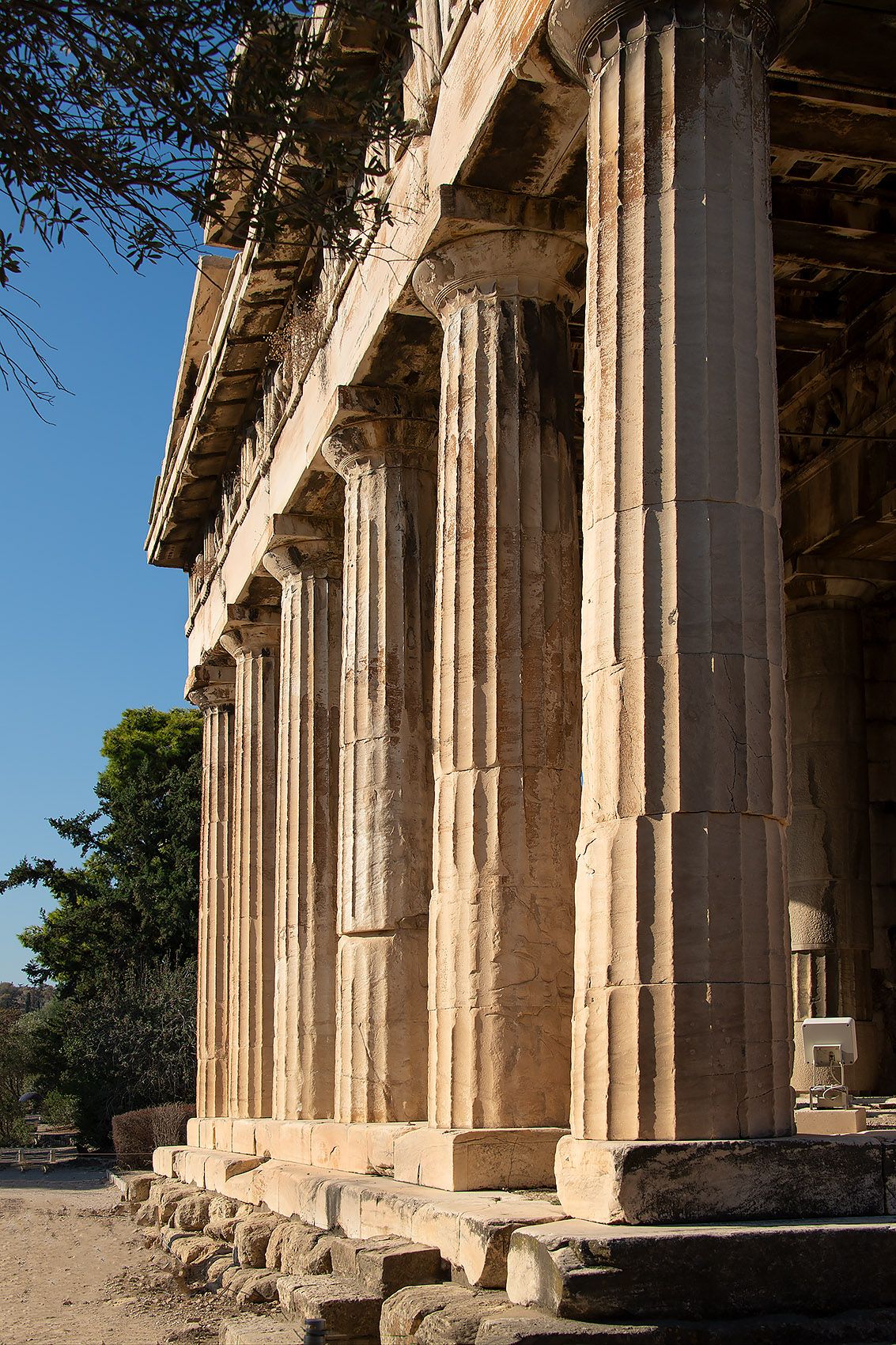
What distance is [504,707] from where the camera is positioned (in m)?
10.9

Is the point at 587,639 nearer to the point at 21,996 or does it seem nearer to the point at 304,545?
the point at 304,545

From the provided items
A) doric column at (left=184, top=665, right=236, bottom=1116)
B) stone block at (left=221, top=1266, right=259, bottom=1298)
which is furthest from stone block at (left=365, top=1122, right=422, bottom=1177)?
doric column at (left=184, top=665, right=236, bottom=1116)

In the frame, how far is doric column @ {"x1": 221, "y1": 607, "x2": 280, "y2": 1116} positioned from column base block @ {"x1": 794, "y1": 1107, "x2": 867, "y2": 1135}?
1180 centimetres

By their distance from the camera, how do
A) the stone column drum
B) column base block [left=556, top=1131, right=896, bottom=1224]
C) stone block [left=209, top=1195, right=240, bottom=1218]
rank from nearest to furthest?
column base block [left=556, top=1131, right=896, bottom=1224], the stone column drum, stone block [left=209, top=1195, right=240, bottom=1218]

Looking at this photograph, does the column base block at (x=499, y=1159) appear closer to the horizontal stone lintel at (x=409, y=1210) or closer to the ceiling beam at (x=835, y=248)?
the horizontal stone lintel at (x=409, y=1210)

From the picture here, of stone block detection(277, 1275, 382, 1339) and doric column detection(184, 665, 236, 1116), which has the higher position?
doric column detection(184, 665, 236, 1116)

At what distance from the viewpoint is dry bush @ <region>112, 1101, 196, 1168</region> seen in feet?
93.7

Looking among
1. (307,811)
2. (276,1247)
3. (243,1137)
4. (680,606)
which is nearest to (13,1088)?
(243,1137)

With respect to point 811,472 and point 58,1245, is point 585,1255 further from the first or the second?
point 58,1245

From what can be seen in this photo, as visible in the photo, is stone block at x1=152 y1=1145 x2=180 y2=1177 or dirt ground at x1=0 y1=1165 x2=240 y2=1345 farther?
stone block at x1=152 y1=1145 x2=180 y2=1177

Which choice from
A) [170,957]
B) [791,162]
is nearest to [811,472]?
[791,162]

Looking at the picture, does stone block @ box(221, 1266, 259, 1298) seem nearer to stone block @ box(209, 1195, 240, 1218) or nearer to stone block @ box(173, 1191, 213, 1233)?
stone block @ box(209, 1195, 240, 1218)

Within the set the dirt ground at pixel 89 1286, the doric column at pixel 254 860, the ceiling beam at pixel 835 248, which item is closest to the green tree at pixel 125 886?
the dirt ground at pixel 89 1286

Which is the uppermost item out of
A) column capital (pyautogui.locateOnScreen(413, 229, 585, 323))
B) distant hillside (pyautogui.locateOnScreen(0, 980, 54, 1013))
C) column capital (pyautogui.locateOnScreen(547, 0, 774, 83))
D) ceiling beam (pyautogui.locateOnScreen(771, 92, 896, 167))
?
ceiling beam (pyautogui.locateOnScreen(771, 92, 896, 167))
